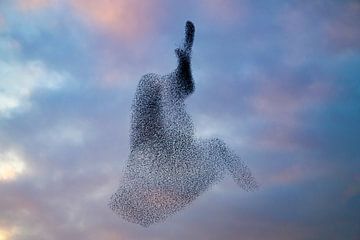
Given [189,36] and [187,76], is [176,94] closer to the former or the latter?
[187,76]

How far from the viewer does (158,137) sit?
2486 inches

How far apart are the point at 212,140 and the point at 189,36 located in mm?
13688

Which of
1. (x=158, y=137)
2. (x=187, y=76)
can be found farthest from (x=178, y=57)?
(x=158, y=137)

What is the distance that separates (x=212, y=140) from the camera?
67.1 meters

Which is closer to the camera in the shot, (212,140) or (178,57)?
(178,57)

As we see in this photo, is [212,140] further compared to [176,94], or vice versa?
[212,140]

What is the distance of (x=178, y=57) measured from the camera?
60594 millimetres

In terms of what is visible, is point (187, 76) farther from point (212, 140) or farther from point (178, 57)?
point (212, 140)

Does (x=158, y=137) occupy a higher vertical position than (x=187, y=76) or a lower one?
lower

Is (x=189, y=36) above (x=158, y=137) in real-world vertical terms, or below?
above

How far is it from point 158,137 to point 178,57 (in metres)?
8.96

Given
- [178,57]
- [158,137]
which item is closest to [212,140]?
[158,137]

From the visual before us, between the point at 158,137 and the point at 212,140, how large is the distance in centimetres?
722

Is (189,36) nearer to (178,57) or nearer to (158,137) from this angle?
(178,57)
